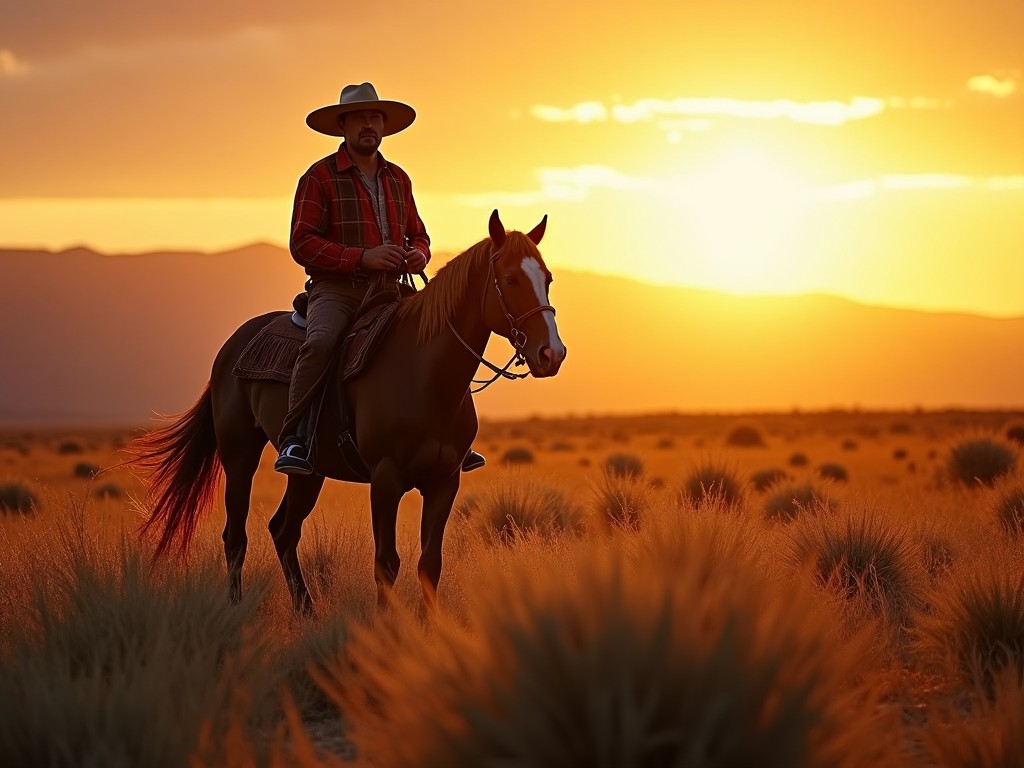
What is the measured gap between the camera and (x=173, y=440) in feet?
36.7

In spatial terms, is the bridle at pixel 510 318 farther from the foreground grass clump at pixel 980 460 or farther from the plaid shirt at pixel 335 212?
the foreground grass clump at pixel 980 460

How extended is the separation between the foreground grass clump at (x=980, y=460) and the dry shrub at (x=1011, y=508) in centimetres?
691

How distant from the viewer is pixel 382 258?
29.6 feet

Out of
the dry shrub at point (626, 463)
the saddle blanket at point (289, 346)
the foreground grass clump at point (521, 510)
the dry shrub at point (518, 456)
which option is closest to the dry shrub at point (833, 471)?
the dry shrub at point (626, 463)

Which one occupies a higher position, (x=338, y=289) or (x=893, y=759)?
(x=338, y=289)

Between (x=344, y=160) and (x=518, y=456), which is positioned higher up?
(x=344, y=160)

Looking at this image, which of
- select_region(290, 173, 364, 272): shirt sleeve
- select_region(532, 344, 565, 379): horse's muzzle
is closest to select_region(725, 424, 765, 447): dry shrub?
select_region(290, 173, 364, 272): shirt sleeve

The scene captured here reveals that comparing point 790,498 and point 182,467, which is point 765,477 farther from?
point 182,467

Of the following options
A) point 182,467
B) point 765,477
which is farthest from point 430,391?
point 765,477

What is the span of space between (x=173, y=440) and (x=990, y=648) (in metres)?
6.89

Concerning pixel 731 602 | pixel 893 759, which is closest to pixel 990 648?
pixel 893 759

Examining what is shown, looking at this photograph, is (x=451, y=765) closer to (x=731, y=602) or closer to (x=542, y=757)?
(x=542, y=757)

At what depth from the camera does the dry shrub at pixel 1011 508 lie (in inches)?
517

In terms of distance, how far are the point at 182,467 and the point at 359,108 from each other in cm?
361
